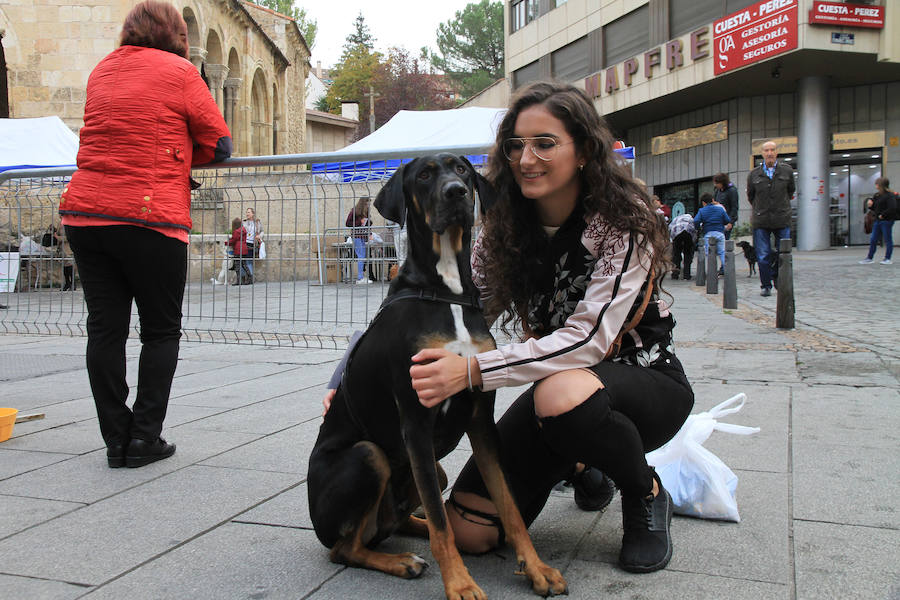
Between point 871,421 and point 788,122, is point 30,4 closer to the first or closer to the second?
point 871,421

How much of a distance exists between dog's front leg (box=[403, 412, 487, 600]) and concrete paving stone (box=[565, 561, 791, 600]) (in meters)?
0.34

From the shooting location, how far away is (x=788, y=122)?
82.3ft

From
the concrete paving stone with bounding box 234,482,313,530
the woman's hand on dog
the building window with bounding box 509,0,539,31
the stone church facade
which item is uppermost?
the building window with bounding box 509,0,539,31

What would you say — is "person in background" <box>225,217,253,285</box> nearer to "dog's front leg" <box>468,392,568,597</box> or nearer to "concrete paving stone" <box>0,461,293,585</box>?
"concrete paving stone" <box>0,461,293,585</box>

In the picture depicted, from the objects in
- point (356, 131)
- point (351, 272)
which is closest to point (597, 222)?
point (351, 272)

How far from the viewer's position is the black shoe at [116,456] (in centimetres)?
343

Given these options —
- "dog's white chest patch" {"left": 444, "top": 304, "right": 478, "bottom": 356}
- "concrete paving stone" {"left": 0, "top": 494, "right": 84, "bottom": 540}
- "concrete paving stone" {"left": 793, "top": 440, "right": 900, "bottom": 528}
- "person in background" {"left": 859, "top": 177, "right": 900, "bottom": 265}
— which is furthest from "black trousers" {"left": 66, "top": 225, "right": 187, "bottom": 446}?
"person in background" {"left": 859, "top": 177, "right": 900, "bottom": 265}

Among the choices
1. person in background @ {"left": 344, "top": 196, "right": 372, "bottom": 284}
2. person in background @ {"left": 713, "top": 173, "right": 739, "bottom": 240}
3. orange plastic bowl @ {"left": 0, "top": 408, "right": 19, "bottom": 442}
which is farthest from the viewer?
person in background @ {"left": 713, "top": 173, "right": 739, "bottom": 240}

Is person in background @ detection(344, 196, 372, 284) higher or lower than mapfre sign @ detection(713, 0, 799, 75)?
lower

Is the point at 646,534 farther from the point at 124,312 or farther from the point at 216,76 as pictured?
the point at 216,76

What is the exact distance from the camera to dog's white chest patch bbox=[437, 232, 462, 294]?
7.27ft

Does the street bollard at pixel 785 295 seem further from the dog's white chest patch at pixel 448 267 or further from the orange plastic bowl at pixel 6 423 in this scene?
the orange plastic bowl at pixel 6 423

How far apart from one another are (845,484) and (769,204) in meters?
8.85

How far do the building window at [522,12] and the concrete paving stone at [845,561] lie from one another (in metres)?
35.0
